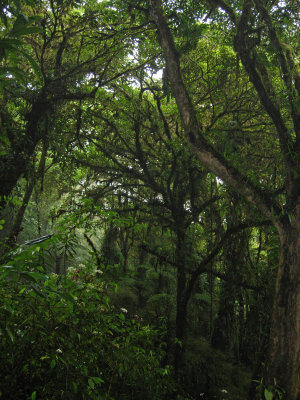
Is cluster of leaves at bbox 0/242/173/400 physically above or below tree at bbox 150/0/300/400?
below

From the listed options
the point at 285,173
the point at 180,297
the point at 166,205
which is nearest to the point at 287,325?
the point at 285,173

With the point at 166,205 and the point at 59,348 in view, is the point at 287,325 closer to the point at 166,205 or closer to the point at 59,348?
the point at 59,348

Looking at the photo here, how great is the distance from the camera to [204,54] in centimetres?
684

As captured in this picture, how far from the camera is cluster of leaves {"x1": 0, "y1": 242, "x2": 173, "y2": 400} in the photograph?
5.14ft

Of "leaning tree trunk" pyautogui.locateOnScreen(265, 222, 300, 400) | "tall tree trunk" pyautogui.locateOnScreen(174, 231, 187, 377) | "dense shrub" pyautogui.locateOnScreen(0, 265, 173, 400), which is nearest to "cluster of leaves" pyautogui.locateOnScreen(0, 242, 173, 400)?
"dense shrub" pyautogui.locateOnScreen(0, 265, 173, 400)

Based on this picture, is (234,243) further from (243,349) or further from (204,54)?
(204,54)

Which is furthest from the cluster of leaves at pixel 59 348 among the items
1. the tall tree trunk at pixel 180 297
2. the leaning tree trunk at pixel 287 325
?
the tall tree trunk at pixel 180 297

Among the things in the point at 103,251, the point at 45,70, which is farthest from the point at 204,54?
the point at 103,251

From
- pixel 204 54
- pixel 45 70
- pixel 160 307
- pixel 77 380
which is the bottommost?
pixel 160 307

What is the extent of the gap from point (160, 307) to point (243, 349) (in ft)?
9.65

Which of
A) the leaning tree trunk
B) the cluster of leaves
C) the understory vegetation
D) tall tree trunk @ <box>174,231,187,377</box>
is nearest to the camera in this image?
the cluster of leaves

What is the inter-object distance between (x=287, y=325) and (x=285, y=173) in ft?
7.38

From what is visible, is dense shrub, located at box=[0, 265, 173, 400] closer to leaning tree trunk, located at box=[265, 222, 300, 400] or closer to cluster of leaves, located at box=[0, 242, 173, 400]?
cluster of leaves, located at box=[0, 242, 173, 400]

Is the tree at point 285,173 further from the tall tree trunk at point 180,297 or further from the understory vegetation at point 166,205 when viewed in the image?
the tall tree trunk at point 180,297
